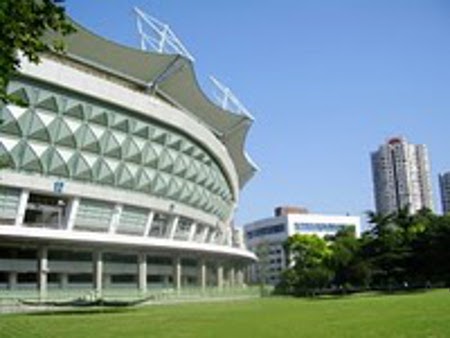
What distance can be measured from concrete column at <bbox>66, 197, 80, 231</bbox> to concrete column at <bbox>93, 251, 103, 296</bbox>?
3984mm

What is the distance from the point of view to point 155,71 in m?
51.9

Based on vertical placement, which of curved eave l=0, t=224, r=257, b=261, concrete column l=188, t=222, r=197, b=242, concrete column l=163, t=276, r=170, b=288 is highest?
concrete column l=188, t=222, r=197, b=242

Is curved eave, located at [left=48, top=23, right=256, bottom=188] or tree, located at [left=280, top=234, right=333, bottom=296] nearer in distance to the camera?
curved eave, located at [left=48, top=23, right=256, bottom=188]

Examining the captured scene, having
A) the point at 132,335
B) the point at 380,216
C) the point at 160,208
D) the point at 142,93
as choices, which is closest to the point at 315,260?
the point at 380,216

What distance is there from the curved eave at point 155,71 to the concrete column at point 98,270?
49.9 feet

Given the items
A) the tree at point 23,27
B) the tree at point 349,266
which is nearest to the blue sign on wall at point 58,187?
the tree at point 23,27

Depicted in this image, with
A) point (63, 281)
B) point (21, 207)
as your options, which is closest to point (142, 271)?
point (63, 281)

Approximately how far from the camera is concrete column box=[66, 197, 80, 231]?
145 feet

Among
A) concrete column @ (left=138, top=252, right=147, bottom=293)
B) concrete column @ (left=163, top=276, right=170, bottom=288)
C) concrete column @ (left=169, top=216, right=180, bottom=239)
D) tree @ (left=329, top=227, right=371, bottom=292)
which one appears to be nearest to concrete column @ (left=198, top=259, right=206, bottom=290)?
concrete column @ (left=163, top=276, right=170, bottom=288)

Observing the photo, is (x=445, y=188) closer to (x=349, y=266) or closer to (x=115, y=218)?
(x=349, y=266)

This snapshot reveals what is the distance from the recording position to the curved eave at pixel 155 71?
47.1 m

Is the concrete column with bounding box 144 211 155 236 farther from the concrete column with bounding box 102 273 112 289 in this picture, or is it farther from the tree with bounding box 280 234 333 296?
the tree with bounding box 280 234 333 296

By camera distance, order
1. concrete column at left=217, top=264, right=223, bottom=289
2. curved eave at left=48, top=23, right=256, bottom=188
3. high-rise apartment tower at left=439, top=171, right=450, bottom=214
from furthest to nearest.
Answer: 1. high-rise apartment tower at left=439, top=171, right=450, bottom=214
2. concrete column at left=217, top=264, right=223, bottom=289
3. curved eave at left=48, top=23, right=256, bottom=188

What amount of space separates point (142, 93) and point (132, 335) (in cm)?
3614
